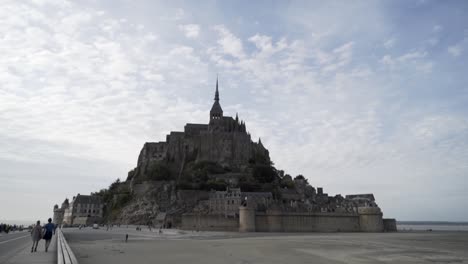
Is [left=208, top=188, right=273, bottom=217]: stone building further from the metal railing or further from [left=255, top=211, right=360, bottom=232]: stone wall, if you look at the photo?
the metal railing

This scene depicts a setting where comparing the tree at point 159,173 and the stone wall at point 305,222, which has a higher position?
the tree at point 159,173

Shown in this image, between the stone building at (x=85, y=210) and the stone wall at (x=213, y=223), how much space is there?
30.2 m

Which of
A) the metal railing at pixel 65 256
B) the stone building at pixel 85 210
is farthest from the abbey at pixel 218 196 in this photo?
the metal railing at pixel 65 256

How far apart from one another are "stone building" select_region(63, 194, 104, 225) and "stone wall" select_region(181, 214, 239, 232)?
99.1ft

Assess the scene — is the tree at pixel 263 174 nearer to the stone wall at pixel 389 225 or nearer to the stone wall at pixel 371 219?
the stone wall at pixel 371 219

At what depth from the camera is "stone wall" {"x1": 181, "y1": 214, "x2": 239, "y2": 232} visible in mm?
46125

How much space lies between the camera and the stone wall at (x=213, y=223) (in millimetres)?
46125

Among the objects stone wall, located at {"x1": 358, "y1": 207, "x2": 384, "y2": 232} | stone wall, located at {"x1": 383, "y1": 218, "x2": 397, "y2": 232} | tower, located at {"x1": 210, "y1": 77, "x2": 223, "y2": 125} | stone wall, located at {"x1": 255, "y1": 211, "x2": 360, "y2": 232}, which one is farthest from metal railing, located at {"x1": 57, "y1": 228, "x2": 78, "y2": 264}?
tower, located at {"x1": 210, "y1": 77, "x2": 223, "y2": 125}

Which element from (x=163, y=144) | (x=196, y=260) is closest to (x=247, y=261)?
(x=196, y=260)

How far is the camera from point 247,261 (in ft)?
51.4

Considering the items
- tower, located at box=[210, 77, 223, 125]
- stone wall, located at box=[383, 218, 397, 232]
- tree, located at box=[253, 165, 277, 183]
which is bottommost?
stone wall, located at box=[383, 218, 397, 232]

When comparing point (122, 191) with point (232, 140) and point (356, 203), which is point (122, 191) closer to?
point (232, 140)

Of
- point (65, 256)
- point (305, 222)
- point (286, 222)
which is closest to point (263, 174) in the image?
point (305, 222)

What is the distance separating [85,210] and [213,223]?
3632 centimetres
